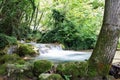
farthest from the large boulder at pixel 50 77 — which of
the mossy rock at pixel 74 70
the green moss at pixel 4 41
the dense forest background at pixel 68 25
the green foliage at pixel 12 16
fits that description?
the dense forest background at pixel 68 25

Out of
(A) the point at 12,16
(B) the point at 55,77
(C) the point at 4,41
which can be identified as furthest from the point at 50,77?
(A) the point at 12,16

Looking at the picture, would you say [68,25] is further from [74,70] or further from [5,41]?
[74,70]

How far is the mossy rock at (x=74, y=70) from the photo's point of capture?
646 centimetres

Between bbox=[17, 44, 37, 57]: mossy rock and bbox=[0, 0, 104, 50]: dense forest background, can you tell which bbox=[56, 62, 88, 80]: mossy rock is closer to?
bbox=[17, 44, 37, 57]: mossy rock

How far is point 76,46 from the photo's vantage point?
1686 cm

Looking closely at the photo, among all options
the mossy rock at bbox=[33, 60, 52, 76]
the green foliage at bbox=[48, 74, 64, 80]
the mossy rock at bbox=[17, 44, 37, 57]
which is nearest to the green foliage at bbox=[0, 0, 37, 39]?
the mossy rock at bbox=[17, 44, 37, 57]

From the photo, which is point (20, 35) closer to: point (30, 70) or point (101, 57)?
point (30, 70)

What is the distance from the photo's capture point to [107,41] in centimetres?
611

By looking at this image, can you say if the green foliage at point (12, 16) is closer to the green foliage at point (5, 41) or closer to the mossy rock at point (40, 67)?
the green foliage at point (5, 41)

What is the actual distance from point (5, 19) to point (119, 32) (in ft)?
29.5

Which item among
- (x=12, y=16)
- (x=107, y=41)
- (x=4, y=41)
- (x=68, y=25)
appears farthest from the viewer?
(x=68, y=25)

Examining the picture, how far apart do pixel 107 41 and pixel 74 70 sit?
1210 millimetres

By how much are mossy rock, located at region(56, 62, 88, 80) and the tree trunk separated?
0.62 ft

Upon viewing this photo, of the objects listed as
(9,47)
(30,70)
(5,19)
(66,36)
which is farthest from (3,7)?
(30,70)
